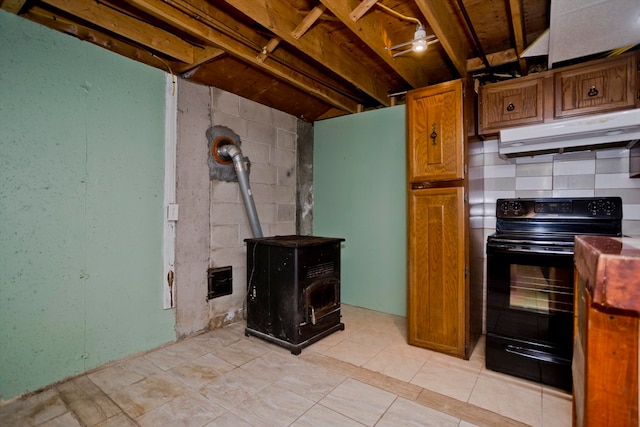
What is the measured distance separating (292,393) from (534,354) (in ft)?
5.37

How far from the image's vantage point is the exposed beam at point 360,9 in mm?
1918

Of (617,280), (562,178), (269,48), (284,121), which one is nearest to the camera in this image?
(617,280)

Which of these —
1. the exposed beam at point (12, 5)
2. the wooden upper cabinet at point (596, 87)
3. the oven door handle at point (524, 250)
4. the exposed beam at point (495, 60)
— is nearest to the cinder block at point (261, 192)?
the exposed beam at point (12, 5)

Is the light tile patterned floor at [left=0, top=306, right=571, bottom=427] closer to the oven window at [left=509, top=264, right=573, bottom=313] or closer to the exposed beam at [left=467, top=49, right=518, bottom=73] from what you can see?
the oven window at [left=509, top=264, right=573, bottom=313]

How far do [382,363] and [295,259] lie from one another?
104 cm

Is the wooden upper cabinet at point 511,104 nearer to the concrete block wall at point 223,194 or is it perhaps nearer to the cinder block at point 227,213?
the concrete block wall at point 223,194

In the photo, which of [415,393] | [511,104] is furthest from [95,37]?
[415,393]

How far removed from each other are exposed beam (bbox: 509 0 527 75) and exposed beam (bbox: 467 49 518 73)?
0.37ft

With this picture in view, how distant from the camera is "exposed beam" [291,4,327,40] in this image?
2080 millimetres

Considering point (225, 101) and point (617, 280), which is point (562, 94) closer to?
point (617, 280)

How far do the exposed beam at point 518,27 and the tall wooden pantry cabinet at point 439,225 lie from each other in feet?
1.59

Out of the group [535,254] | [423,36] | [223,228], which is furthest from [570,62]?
[223,228]

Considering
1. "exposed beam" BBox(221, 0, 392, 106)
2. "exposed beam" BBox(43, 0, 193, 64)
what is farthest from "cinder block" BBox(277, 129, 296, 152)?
"exposed beam" BBox(43, 0, 193, 64)

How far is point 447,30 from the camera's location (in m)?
2.23
